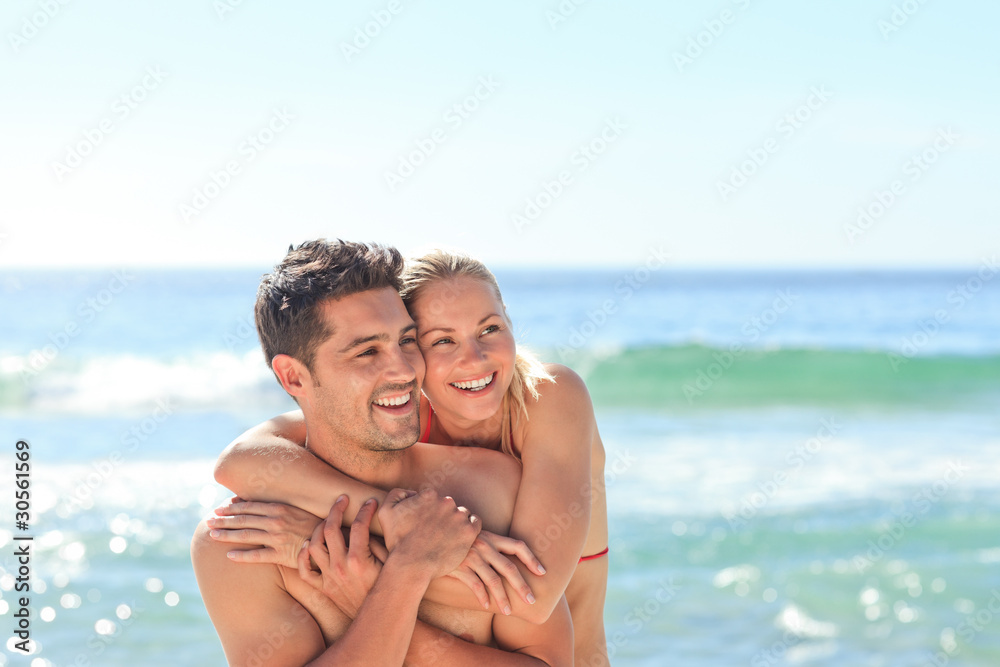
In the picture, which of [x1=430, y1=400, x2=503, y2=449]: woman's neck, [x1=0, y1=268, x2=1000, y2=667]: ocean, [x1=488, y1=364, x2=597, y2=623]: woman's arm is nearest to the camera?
[x1=488, y1=364, x2=597, y2=623]: woman's arm

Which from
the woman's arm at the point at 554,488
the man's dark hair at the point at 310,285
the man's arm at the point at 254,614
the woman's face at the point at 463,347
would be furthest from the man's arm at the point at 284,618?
the woman's face at the point at 463,347

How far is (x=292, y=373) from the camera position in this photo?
2893 millimetres

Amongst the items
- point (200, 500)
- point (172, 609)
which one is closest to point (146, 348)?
point (200, 500)

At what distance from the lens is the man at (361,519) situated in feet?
8.53

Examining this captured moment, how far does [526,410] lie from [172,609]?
4843mm

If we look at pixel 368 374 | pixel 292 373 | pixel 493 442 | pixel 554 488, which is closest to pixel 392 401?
pixel 368 374

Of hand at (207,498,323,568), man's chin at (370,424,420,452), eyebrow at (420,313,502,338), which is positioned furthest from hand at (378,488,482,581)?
eyebrow at (420,313,502,338)

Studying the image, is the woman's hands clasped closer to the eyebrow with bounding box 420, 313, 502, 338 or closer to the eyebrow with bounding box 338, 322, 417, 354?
the eyebrow with bounding box 338, 322, 417, 354

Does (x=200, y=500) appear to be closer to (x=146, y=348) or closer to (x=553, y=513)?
(x=553, y=513)

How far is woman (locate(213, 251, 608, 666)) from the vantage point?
9.09ft

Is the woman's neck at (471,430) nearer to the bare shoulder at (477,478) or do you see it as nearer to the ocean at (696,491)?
the bare shoulder at (477,478)

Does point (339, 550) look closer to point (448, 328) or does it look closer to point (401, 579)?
point (401, 579)

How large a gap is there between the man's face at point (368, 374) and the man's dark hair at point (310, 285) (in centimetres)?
3

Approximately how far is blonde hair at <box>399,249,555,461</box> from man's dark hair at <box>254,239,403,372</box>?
0.82 feet
